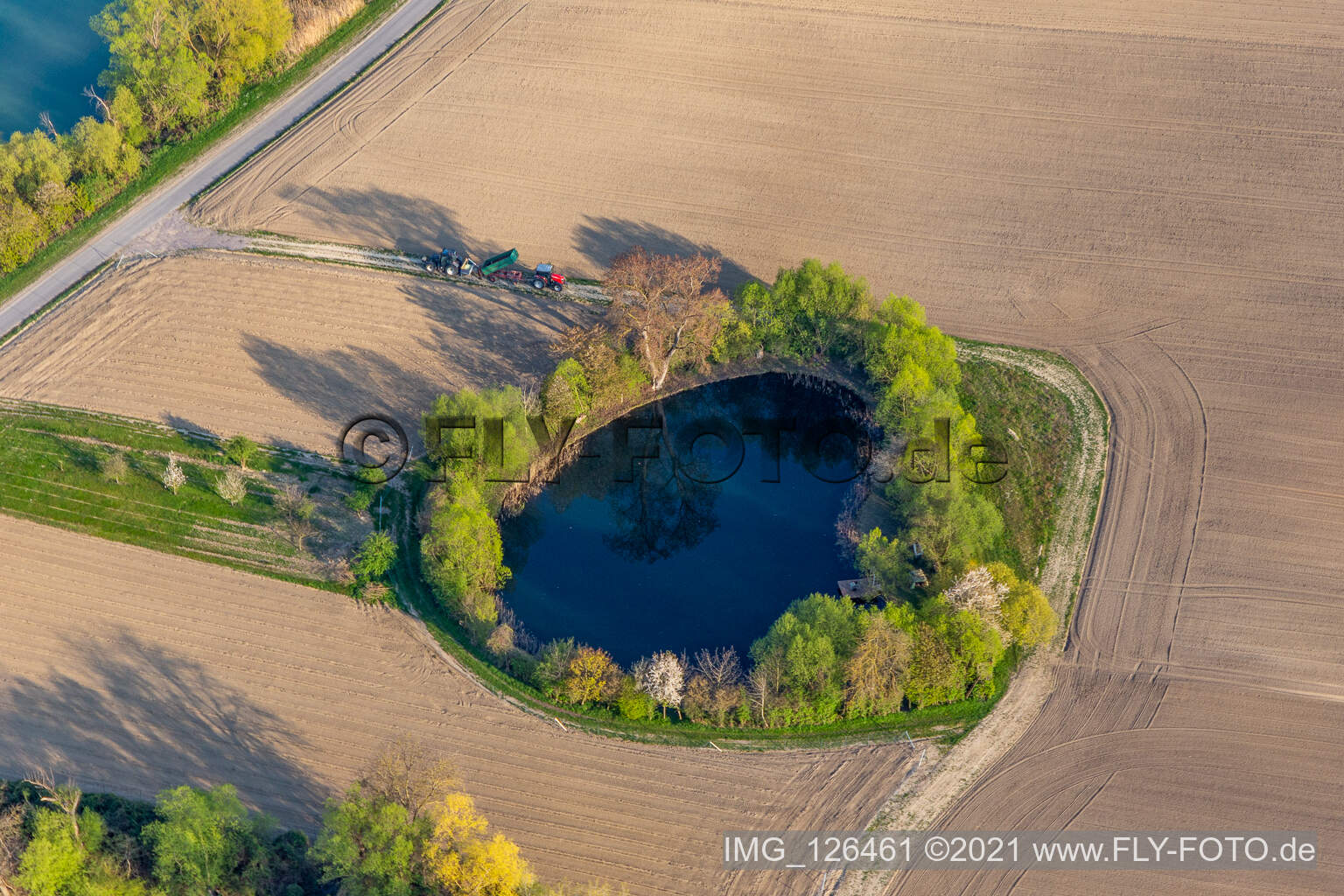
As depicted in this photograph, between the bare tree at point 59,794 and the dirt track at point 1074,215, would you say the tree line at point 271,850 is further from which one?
the dirt track at point 1074,215

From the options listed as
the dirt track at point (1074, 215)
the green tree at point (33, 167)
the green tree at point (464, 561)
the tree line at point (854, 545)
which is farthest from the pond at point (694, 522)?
the green tree at point (33, 167)

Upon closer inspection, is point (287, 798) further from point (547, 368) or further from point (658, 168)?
point (658, 168)

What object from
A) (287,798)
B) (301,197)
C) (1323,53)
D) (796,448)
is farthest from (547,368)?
(1323,53)

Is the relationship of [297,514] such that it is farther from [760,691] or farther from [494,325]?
[760,691]

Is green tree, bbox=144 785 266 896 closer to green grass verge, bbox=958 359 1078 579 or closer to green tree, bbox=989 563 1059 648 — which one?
green tree, bbox=989 563 1059 648

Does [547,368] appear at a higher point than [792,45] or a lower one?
lower

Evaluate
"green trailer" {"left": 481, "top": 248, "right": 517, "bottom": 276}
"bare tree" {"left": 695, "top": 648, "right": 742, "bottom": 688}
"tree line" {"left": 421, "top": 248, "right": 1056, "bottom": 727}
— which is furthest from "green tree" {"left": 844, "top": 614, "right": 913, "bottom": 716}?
"green trailer" {"left": 481, "top": 248, "right": 517, "bottom": 276}
